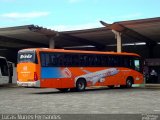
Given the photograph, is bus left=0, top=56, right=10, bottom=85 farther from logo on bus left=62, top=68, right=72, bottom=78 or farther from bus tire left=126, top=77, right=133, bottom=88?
bus tire left=126, top=77, right=133, bottom=88

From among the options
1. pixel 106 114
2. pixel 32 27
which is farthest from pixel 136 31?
pixel 106 114

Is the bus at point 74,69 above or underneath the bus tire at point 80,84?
above

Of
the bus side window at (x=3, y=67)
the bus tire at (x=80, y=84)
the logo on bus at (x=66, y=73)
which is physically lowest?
the bus tire at (x=80, y=84)

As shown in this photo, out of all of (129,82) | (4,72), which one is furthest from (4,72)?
(129,82)

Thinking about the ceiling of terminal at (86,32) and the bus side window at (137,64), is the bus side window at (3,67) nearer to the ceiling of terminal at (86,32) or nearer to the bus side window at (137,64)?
the ceiling of terminal at (86,32)

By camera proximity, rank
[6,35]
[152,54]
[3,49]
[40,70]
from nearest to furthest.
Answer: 1. [40,70]
2. [6,35]
3. [152,54]
4. [3,49]

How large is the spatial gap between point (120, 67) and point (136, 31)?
11685mm

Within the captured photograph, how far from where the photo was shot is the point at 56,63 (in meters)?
23.2

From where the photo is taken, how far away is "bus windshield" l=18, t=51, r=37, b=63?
22328 mm

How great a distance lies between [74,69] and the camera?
24.4 meters

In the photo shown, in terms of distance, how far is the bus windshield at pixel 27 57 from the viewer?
73.3 ft

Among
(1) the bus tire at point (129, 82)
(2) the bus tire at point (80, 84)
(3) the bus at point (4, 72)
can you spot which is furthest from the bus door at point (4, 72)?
(1) the bus tire at point (129, 82)

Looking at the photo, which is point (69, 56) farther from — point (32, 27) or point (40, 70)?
point (32, 27)

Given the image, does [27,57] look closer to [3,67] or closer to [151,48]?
[3,67]
